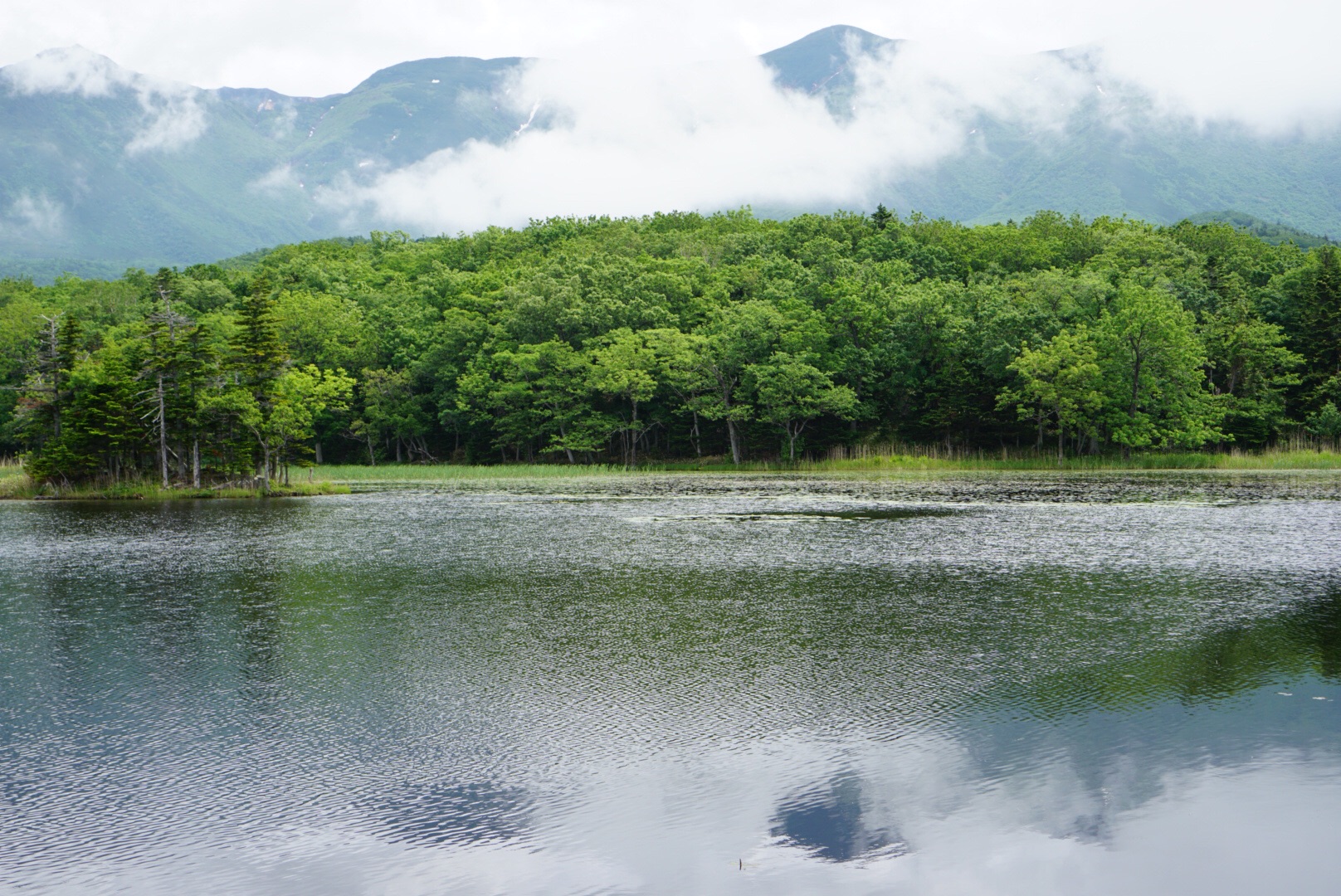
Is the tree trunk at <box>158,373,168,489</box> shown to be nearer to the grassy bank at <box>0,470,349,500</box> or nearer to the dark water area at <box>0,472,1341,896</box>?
the grassy bank at <box>0,470,349,500</box>

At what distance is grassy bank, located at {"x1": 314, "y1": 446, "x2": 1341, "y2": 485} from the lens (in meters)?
58.2

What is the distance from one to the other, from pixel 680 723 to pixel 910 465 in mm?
54274

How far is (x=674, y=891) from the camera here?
279 inches

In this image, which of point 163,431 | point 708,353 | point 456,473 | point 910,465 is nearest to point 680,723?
point 163,431

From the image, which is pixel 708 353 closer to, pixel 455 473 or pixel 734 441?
pixel 734 441

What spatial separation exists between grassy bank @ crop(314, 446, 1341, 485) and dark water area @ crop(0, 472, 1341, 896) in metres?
38.7

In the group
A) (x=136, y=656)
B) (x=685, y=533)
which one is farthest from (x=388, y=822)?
(x=685, y=533)

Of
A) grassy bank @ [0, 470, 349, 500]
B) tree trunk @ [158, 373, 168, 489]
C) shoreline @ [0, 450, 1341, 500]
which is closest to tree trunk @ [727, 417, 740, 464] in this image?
shoreline @ [0, 450, 1341, 500]

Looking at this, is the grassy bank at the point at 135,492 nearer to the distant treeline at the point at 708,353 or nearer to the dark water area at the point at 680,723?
the distant treeline at the point at 708,353

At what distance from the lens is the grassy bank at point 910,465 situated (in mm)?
58188

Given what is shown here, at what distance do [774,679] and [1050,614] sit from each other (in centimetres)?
580

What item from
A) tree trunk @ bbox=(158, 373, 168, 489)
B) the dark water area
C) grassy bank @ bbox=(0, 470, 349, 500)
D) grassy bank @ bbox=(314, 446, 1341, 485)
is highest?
tree trunk @ bbox=(158, 373, 168, 489)

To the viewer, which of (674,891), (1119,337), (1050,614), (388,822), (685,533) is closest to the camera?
(674,891)

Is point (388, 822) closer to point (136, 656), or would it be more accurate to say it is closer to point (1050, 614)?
point (136, 656)
